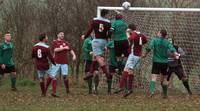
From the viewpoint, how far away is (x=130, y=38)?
→ 17.2m

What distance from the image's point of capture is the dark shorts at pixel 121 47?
1709 centimetres

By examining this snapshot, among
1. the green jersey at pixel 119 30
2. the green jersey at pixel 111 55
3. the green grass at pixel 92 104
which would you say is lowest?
the green grass at pixel 92 104

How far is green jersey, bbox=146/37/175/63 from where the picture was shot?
1660 cm

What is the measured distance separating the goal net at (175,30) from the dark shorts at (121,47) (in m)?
3.78

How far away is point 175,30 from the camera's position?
21.6 meters

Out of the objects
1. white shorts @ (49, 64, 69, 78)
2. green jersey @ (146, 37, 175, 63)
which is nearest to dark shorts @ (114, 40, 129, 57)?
green jersey @ (146, 37, 175, 63)

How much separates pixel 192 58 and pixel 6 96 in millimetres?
7396

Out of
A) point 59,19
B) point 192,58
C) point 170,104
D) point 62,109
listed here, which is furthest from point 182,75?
point 59,19

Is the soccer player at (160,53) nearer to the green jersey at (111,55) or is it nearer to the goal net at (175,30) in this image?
the green jersey at (111,55)

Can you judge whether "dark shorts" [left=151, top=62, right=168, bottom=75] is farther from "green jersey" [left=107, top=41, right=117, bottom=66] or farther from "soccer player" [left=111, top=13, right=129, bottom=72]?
"green jersey" [left=107, top=41, right=117, bottom=66]

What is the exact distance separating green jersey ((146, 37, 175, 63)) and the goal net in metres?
4.24

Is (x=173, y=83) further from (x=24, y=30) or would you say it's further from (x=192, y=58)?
(x=24, y=30)

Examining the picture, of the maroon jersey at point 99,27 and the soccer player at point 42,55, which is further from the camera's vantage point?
the soccer player at point 42,55

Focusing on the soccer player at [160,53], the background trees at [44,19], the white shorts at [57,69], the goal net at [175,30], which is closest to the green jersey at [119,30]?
the soccer player at [160,53]
